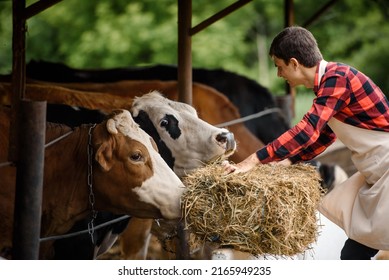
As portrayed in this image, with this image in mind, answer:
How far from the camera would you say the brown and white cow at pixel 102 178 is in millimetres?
3756

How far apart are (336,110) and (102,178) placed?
125 cm

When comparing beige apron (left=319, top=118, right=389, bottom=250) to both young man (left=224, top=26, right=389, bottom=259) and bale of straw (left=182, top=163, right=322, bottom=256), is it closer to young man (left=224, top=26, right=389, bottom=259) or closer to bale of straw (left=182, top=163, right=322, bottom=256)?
young man (left=224, top=26, right=389, bottom=259)

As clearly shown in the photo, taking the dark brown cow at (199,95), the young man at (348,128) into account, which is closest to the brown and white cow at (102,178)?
the young man at (348,128)

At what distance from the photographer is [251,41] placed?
47.6 feet

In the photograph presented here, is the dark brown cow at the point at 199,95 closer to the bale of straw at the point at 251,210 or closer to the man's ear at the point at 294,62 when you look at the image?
the man's ear at the point at 294,62

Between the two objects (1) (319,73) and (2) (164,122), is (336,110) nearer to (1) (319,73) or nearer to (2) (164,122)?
(1) (319,73)

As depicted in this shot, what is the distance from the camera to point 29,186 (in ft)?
11.8

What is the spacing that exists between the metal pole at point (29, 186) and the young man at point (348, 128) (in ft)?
2.90

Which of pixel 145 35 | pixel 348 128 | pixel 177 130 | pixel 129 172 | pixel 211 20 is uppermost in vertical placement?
pixel 145 35

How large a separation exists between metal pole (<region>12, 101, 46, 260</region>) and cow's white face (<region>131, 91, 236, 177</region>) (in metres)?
0.80

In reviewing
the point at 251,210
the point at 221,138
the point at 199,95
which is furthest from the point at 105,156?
the point at 199,95

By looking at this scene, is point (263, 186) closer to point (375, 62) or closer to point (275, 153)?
point (275, 153)

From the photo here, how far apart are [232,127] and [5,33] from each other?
4889 mm

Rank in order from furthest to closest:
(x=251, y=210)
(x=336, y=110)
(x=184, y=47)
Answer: (x=184, y=47) < (x=336, y=110) < (x=251, y=210)
